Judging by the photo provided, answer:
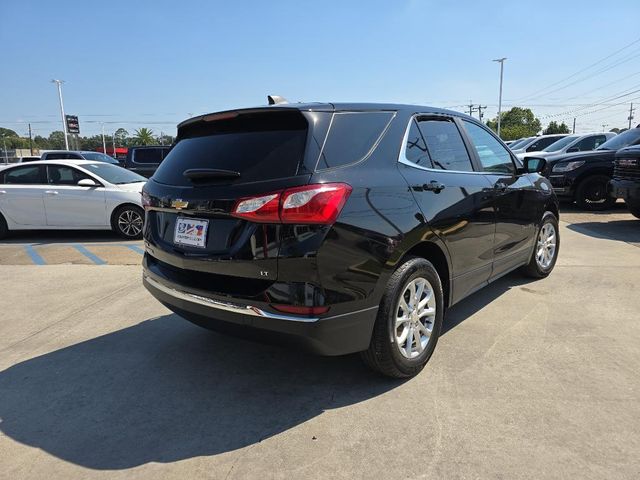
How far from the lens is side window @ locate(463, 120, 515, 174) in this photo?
161 inches

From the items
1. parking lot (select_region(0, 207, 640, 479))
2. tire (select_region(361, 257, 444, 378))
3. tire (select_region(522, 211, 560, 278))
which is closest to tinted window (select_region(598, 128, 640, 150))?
tire (select_region(522, 211, 560, 278))

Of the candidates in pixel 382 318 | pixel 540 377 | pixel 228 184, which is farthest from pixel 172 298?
pixel 540 377

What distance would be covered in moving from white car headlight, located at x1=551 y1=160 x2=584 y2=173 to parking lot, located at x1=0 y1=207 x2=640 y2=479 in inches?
267

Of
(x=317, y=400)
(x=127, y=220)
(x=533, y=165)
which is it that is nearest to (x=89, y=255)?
(x=127, y=220)

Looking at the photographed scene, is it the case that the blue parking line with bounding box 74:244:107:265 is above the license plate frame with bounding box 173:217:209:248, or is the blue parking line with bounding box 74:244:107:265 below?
below

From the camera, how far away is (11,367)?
344 cm

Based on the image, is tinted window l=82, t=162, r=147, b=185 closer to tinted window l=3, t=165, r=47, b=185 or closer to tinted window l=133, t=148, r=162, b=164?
tinted window l=3, t=165, r=47, b=185

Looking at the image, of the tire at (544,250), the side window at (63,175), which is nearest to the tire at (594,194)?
the tire at (544,250)

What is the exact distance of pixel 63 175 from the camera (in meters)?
8.54

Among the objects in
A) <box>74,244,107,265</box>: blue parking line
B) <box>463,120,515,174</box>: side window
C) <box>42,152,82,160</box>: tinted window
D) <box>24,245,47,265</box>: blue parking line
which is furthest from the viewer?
<box>42,152,82,160</box>: tinted window

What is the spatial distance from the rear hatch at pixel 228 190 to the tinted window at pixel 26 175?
6.77 meters

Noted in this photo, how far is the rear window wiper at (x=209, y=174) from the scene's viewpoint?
8.81 ft

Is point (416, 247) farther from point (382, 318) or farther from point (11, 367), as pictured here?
point (11, 367)

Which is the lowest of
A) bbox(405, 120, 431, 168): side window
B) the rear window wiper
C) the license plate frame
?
the license plate frame
